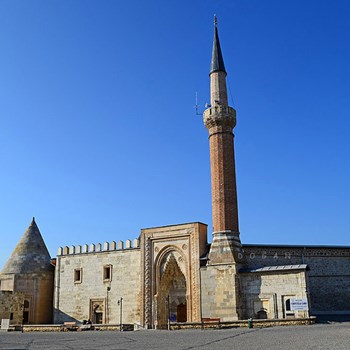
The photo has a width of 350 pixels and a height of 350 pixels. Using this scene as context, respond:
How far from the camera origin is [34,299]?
86.1 ft

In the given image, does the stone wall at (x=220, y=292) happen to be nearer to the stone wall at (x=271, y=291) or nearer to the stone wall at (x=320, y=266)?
the stone wall at (x=271, y=291)

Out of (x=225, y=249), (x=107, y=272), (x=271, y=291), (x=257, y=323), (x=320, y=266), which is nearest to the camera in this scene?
(x=257, y=323)

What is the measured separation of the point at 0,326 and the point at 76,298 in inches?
161

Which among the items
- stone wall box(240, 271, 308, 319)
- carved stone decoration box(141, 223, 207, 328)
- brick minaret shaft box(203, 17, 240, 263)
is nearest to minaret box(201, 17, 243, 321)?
brick minaret shaft box(203, 17, 240, 263)

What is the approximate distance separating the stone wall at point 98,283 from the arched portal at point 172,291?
143 centimetres

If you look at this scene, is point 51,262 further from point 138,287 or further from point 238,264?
point 238,264

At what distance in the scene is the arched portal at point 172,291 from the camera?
2256cm

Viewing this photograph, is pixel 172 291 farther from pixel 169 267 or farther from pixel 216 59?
pixel 216 59

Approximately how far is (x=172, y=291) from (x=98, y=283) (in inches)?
180

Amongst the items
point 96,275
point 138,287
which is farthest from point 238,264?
point 96,275

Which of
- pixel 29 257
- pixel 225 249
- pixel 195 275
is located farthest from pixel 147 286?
pixel 29 257

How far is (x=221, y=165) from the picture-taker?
21.6 metres

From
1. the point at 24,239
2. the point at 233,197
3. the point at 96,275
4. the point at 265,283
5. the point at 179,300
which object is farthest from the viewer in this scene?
the point at 24,239

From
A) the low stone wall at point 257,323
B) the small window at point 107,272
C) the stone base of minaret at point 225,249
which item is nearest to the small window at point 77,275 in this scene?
the small window at point 107,272
